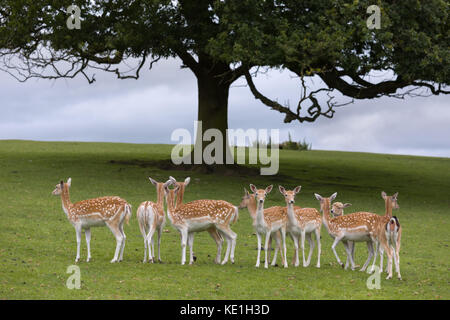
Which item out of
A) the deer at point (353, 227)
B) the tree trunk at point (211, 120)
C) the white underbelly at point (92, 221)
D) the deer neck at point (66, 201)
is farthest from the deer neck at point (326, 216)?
the tree trunk at point (211, 120)

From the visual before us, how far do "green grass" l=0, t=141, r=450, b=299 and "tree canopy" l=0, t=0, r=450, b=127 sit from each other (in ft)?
14.3

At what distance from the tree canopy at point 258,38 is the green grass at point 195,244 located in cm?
435

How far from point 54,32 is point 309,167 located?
1613 cm

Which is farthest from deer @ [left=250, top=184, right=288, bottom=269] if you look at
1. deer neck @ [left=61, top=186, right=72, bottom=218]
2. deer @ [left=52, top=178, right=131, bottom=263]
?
deer neck @ [left=61, top=186, right=72, bottom=218]

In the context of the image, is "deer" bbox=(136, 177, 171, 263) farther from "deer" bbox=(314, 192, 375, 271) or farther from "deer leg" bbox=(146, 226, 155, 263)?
"deer" bbox=(314, 192, 375, 271)

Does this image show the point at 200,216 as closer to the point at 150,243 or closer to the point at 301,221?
the point at 150,243

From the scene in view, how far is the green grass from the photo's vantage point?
38.3 ft

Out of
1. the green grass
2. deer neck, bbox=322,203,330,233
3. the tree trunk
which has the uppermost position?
the tree trunk

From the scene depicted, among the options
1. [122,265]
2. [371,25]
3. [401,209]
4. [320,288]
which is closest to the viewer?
[320,288]

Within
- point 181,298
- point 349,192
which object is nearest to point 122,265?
point 181,298

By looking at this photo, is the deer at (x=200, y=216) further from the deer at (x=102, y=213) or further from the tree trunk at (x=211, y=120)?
the tree trunk at (x=211, y=120)

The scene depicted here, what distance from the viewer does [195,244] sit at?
16922mm

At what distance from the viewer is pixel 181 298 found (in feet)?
36.1
